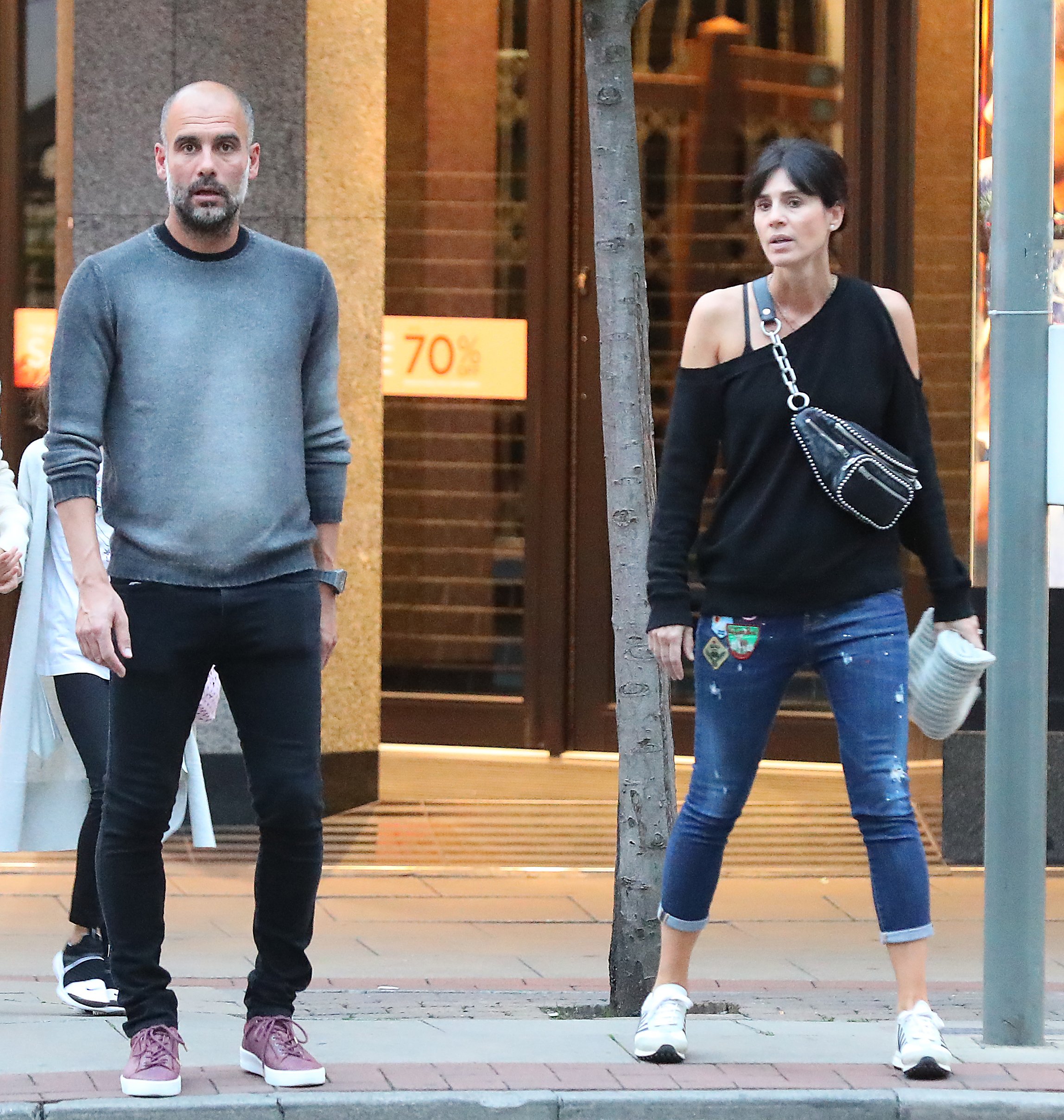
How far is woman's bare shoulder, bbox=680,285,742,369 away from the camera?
174 inches

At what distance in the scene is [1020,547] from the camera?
15.7ft

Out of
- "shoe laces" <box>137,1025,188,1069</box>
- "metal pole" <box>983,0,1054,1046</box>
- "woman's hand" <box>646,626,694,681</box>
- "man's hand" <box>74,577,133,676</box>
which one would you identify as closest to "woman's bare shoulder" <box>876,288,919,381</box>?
"metal pole" <box>983,0,1054,1046</box>

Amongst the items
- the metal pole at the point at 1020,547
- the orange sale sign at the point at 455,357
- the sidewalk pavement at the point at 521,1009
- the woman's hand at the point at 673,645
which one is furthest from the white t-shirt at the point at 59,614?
the orange sale sign at the point at 455,357

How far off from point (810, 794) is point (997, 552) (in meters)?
A: 4.42

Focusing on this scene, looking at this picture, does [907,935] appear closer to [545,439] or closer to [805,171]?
[805,171]

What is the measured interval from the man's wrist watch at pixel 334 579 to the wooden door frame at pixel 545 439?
546 centimetres

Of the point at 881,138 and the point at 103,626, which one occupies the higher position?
the point at 881,138

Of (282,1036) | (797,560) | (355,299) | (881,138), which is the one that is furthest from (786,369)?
(881,138)

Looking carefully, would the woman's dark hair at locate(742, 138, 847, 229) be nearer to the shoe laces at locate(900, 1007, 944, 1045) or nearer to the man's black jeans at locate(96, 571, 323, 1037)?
the man's black jeans at locate(96, 571, 323, 1037)

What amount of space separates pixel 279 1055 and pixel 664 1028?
82 centimetres

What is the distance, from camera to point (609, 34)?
18.2 feet

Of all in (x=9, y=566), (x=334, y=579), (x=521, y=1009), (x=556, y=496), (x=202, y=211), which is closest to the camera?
(x=202, y=211)

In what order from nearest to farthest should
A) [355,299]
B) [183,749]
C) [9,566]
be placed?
[183,749], [9,566], [355,299]

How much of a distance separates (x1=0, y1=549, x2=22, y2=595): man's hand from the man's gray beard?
48.4 inches
